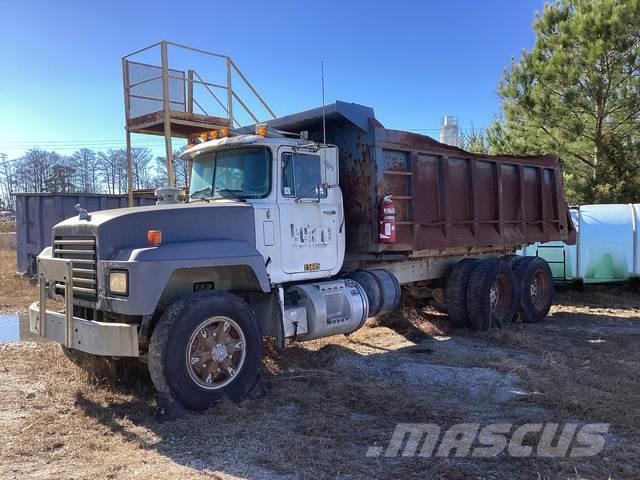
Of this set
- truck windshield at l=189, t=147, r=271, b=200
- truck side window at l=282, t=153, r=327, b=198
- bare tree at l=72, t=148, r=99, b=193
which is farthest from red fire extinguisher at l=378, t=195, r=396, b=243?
bare tree at l=72, t=148, r=99, b=193

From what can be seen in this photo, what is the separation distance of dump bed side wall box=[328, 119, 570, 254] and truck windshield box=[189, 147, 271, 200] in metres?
1.75

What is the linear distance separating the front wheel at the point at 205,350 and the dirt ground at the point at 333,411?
22 cm

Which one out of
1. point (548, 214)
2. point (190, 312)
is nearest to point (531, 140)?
point (548, 214)

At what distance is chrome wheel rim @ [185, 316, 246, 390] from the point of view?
17.1ft

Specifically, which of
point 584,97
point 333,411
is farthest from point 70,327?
point 584,97

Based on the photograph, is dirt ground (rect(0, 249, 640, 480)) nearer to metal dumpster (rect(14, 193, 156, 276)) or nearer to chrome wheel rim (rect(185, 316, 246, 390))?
chrome wheel rim (rect(185, 316, 246, 390))

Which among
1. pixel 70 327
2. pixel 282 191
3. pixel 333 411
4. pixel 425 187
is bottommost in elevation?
pixel 333 411

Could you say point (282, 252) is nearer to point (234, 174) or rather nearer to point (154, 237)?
point (234, 174)

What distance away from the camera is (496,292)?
9.52 m

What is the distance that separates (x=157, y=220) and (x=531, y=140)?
553 inches

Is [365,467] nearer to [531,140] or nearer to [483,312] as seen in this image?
[483,312]

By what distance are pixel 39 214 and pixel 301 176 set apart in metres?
11.3

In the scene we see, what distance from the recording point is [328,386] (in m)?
5.93

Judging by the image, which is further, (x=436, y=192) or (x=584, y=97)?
(x=584, y=97)
